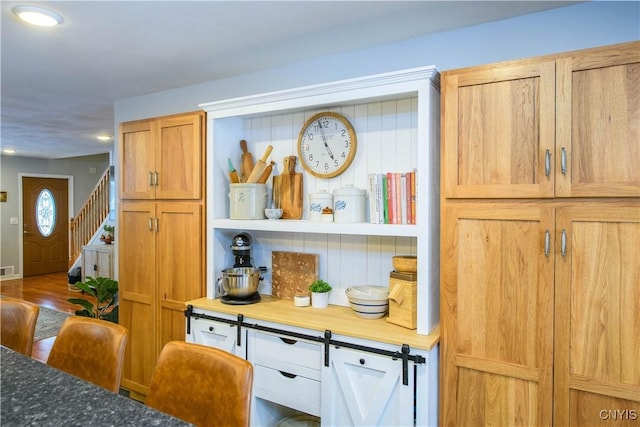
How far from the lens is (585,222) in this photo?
1606 millimetres

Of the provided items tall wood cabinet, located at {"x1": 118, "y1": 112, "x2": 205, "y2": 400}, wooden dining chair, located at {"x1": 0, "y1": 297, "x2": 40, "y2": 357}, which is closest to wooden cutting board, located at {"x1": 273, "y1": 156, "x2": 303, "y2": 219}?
tall wood cabinet, located at {"x1": 118, "y1": 112, "x2": 205, "y2": 400}

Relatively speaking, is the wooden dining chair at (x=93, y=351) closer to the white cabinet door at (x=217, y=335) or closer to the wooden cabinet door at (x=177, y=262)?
the white cabinet door at (x=217, y=335)

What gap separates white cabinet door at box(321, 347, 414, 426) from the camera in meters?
1.86

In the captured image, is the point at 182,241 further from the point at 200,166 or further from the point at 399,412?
the point at 399,412

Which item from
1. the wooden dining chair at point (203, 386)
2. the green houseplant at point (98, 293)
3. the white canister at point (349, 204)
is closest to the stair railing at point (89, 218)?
the green houseplant at point (98, 293)

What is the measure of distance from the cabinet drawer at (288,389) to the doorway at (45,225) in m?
7.71

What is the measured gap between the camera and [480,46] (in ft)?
6.92

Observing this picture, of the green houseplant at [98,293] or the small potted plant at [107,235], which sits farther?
the small potted plant at [107,235]

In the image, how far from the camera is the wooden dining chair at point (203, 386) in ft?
3.81

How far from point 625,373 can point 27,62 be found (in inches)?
141

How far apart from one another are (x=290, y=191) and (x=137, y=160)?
4.00 feet

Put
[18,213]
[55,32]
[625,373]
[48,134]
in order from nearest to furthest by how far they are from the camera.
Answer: [625,373], [55,32], [48,134], [18,213]

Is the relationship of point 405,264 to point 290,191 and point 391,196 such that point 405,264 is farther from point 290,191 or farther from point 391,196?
point 290,191

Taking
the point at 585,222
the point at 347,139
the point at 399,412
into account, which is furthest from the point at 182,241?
the point at 585,222
